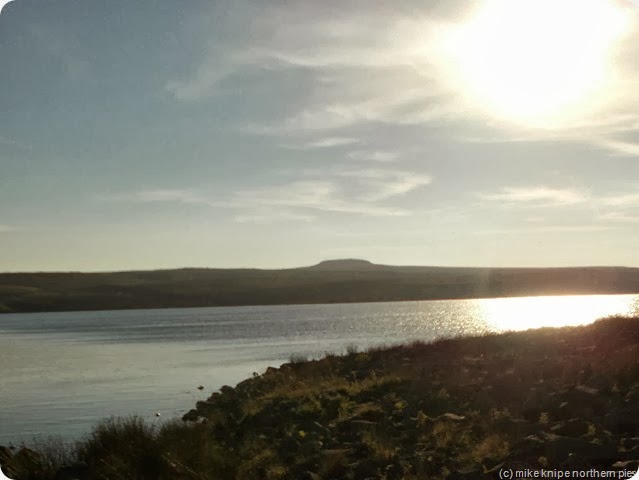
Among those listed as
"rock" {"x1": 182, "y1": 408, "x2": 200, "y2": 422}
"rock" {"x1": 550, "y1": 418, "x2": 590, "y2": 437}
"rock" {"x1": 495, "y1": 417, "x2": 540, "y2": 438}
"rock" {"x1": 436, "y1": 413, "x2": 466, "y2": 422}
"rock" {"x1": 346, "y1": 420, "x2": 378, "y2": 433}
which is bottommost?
"rock" {"x1": 182, "y1": 408, "x2": 200, "y2": 422}

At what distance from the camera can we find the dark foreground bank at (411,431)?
12648 millimetres

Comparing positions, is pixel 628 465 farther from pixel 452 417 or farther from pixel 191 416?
pixel 191 416

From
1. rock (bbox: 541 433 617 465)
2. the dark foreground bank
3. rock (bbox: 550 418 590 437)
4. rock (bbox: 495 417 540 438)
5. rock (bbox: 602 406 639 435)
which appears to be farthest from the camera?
rock (bbox: 495 417 540 438)

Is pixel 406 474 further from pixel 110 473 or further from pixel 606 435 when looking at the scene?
pixel 110 473

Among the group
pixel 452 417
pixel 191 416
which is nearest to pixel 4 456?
pixel 452 417

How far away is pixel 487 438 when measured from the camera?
13.7m

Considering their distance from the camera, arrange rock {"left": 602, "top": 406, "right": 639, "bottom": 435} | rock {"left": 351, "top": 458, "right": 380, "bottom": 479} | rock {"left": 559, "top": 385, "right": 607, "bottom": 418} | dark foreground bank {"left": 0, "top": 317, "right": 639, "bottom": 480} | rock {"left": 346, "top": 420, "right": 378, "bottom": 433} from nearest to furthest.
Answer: dark foreground bank {"left": 0, "top": 317, "right": 639, "bottom": 480} → rock {"left": 351, "top": 458, "right": 380, "bottom": 479} → rock {"left": 602, "top": 406, "right": 639, "bottom": 435} → rock {"left": 559, "top": 385, "right": 607, "bottom": 418} → rock {"left": 346, "top": 420, "right": 378, "bottom": 433}

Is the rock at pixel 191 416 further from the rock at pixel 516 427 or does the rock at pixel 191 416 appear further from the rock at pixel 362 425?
the rock at pixel 516 427

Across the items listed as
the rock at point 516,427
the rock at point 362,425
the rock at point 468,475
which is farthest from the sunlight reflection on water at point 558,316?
the rock at point 468,475

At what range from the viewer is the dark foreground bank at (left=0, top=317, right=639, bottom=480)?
12.6 metres

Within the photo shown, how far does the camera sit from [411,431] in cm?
1578

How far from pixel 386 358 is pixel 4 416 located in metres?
15.9

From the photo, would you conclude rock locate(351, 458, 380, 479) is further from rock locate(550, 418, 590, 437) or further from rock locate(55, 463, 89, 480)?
rock locate(55, 463, 89, 480)

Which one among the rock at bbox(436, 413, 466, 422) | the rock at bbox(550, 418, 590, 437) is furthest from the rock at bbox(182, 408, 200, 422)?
the rock at bbox(550, 418, 590, 437)
